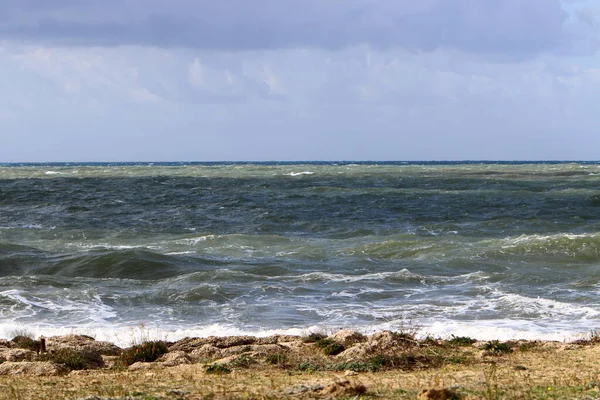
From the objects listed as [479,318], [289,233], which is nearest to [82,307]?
[479,318]

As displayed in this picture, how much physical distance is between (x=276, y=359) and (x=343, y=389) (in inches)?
97.9

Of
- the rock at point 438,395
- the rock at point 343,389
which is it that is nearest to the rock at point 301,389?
the rock at point 343,389

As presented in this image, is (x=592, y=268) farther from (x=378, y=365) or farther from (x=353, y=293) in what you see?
(x=378, y=365)

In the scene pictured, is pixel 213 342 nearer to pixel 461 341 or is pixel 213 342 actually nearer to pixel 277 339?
pixel 277 339

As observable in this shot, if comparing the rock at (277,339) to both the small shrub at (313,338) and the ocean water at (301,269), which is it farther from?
the ocean water at (301,269)

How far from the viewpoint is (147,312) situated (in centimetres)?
1508

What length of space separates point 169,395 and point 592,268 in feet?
47.5

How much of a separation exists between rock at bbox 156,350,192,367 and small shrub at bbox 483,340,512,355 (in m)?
3.74

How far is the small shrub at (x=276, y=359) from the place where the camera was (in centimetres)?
1015

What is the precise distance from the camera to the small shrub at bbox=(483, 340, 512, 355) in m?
10.7

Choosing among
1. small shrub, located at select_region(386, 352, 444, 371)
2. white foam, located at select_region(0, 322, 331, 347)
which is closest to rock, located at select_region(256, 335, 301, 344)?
white foam, located at select_region(0, 322, 331, 347)

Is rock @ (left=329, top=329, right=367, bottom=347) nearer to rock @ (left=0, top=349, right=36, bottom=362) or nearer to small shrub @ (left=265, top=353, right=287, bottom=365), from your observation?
small shrub @ (left=265, top=353, right=287, bottom=365)

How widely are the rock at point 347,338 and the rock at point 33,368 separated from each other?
11.5 ft

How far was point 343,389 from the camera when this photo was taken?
7840mm
